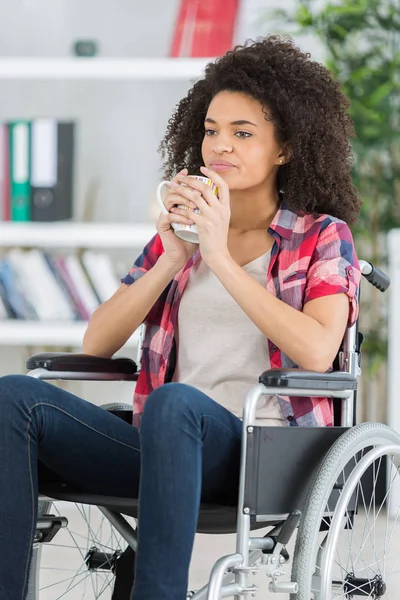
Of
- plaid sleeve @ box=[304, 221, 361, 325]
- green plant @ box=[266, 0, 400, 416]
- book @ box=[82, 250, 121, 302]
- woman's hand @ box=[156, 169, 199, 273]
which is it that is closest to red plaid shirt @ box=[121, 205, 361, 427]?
plaid sleeve @ box=[304, 221, 361, 325]

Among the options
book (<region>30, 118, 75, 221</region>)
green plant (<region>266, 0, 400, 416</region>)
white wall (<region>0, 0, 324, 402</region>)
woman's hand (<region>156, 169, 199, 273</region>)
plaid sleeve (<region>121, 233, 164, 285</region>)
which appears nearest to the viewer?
woman's hand (<region>156, 169, 199, 273</region>)

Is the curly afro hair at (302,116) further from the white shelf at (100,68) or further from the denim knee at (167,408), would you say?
the white shelf at (100,68)

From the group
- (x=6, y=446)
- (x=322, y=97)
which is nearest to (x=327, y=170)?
(x=322, y=97)

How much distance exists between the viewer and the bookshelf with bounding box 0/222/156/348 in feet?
11.0

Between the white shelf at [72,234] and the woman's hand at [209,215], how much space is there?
175 cm

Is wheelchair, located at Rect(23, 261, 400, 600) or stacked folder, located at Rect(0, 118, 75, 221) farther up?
stacked folder, located at Rect(0, 118, 75, 221)

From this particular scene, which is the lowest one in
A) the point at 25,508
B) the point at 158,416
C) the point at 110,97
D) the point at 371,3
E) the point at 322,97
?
the point at 25,508

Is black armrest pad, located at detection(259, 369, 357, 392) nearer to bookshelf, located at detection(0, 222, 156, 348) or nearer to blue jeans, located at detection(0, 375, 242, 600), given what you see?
blue jeans, located at detection(0, 375, 242, 600)

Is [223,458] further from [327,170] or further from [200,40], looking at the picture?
[200,40]

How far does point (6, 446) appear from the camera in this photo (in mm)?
1555

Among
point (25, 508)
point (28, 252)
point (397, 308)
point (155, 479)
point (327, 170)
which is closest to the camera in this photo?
point (155, 479)

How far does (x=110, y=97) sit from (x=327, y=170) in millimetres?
1957

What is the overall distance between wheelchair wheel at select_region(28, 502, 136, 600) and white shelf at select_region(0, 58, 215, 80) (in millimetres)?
1399

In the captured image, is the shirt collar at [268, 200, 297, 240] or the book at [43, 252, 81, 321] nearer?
the shirt collar at [268, 200, 297, 240]
